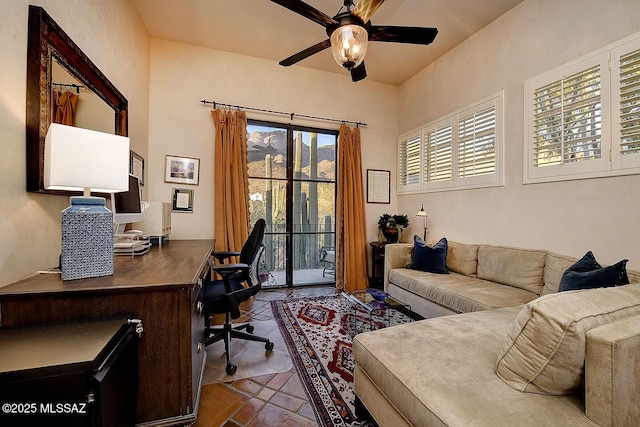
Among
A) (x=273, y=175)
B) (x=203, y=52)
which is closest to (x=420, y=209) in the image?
(x=273, y=175)

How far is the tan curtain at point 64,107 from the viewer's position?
146cm

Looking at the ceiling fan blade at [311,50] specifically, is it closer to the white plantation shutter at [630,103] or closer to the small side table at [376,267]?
the white plantation shutter at [630,103]

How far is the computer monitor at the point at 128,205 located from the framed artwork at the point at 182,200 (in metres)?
1.21

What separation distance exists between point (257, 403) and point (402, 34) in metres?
2.72

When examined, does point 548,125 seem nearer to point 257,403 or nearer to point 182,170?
point 257,403

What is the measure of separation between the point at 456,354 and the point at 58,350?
1.50 m

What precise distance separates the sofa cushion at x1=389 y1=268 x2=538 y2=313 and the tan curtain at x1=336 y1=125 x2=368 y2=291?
1.01 metres

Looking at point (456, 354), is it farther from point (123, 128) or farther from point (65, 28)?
point (123, 128)

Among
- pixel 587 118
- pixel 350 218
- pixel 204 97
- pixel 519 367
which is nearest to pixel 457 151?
pixel 587 118

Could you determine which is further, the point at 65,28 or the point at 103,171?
the point at 65,28

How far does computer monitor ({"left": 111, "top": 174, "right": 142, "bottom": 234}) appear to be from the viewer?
1897 millimetres

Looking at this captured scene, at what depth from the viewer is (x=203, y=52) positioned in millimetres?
3494

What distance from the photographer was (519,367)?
1000mm

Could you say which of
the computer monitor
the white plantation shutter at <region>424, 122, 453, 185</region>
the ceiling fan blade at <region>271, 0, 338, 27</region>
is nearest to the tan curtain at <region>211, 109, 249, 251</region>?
the computer monitor
